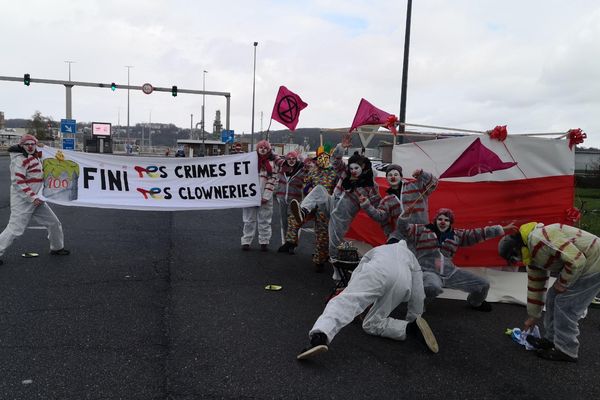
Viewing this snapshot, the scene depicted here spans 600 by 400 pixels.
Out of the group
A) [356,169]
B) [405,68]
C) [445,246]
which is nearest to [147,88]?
[405,68]

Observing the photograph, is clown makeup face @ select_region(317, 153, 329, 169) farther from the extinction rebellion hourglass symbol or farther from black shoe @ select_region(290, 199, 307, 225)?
the extinction rebellion hourglass symbol

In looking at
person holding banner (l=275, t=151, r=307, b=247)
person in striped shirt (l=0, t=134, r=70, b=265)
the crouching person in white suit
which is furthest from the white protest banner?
the crouching person in white suit

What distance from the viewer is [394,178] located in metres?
5.80

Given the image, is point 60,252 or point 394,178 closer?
point 394,178

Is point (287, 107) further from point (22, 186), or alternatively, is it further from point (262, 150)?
point (22, 186)

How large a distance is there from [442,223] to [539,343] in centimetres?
157

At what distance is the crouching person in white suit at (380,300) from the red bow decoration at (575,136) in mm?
3156

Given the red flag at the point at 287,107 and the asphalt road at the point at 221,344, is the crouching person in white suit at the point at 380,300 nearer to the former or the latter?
the asphalt road at the point at 221,344

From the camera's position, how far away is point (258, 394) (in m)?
3.41

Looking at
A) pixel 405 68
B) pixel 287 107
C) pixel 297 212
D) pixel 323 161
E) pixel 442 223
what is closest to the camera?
pixel 442 223

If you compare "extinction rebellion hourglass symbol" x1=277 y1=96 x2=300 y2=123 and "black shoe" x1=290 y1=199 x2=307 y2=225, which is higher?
"extinction rebellion hourglass symbol" x1=277 y1=96 x2=300 y2=123

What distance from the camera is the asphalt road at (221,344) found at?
3533mm

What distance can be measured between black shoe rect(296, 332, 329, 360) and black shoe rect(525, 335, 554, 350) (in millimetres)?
2072

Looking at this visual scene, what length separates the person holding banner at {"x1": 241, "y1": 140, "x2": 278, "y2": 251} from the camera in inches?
314
